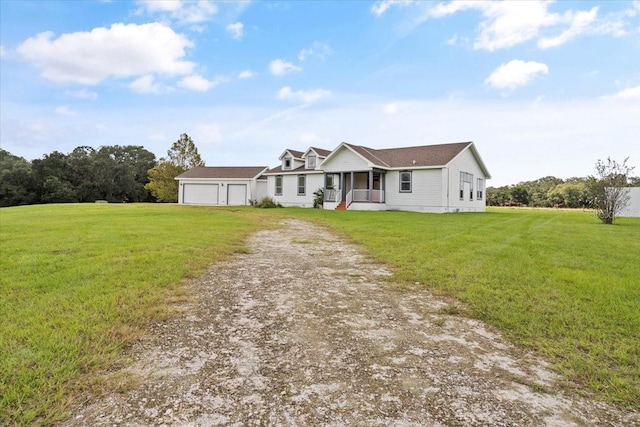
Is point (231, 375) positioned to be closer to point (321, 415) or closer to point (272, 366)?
point (272, 366)

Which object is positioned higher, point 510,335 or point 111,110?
point 111,110

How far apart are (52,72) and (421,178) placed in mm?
23544

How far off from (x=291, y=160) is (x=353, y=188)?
22.1ft

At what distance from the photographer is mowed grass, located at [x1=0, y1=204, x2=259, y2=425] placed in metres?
2.62

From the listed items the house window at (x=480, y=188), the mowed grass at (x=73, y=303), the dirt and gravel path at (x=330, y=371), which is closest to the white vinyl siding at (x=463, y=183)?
A: the house window at (x=480, y=188)

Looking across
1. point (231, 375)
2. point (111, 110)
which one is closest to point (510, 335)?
point (231, 375)

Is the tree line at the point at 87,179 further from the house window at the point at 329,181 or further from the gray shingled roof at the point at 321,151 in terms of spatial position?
the house window at the point at 329,181

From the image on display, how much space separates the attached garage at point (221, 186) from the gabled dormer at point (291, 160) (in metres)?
3.86

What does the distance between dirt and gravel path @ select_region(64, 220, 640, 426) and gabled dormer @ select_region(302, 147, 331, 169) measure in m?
23.2

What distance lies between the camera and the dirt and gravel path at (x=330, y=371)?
2338 mm

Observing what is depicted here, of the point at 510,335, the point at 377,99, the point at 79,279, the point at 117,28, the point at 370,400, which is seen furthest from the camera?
the point at 377,99

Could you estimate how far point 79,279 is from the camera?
5.38 m

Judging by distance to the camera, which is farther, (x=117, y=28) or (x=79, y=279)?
(x=117, y=28)

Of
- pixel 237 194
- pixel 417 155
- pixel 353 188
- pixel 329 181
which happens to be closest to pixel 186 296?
pixel 353 188
